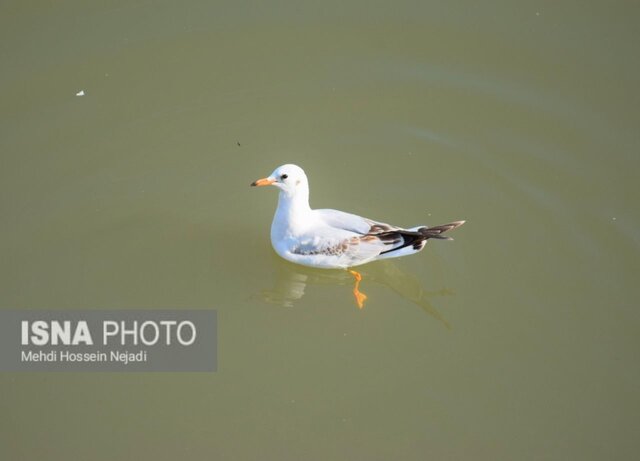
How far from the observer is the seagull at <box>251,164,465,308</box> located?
6.51 m

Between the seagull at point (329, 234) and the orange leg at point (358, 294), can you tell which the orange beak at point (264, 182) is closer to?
the seagull at point (329, 234)

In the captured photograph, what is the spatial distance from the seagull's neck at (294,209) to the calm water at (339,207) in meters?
0.53

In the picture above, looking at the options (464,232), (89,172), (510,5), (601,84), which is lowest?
(464,232)

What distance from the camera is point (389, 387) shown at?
6.28m

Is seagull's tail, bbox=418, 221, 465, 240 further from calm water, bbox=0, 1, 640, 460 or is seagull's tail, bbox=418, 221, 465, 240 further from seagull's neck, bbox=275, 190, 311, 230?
seagull's neck, bbox=275, 190, 311, 230

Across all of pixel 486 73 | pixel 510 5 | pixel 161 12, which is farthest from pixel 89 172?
pixel 510 5

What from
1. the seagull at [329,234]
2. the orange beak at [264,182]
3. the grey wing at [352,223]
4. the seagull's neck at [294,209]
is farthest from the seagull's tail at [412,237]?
the orange beak at [264,182]

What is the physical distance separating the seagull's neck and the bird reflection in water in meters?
0.52

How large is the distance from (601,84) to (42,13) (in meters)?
5.63

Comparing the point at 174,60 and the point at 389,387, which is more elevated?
the point at 174,60

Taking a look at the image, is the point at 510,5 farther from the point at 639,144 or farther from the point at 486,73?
the point at 639,144

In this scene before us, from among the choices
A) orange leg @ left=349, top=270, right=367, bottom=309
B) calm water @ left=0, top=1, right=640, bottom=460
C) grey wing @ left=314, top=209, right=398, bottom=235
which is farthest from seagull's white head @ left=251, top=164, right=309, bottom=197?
orange leg @ left=349, top=270, right=367, bottom=309

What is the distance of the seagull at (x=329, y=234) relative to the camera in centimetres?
651

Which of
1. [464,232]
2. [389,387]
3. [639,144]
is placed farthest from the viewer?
[639,144]
